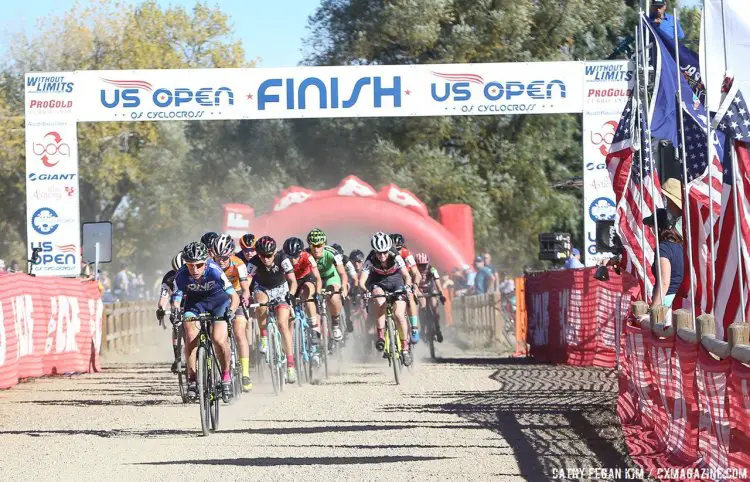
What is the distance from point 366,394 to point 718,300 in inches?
318

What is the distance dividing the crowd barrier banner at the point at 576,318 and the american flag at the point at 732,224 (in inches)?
382

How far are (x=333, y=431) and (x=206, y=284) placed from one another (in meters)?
1.74

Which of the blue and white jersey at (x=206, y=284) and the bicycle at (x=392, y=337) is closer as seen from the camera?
the blue and white jersey at (x=206, y=284)

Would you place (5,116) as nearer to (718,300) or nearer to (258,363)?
(258,363)

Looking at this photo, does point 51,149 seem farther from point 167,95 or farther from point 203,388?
point 203,388

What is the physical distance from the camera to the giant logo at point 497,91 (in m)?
23.4

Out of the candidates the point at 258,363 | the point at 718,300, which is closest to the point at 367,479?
the point at 718,300

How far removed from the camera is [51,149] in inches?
915

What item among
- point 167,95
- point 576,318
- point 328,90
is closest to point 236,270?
point 576,318

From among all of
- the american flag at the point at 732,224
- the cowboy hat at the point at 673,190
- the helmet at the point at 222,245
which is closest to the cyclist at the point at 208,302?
the helmet at the point at 222,245

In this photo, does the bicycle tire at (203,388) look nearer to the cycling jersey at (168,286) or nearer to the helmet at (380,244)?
the cycling jersey at (168,286)

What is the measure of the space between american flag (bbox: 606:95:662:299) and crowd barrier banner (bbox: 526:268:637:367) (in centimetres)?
373

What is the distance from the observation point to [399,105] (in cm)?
2339

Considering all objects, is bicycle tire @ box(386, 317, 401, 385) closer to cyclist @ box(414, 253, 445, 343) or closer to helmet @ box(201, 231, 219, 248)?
helmet @ box(201, 231, 219, 248)
